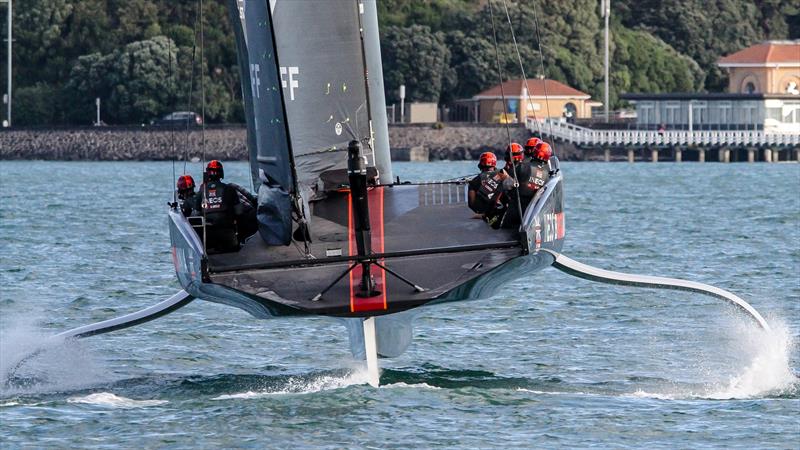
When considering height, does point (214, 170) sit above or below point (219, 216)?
above

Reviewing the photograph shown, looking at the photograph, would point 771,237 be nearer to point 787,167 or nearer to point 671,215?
point 671,215

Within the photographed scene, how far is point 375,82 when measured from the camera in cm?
1838

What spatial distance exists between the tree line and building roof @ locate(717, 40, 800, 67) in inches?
269

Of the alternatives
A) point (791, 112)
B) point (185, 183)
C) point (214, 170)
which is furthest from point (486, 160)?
point (791, 112)

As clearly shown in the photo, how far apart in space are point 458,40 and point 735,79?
56.9ft

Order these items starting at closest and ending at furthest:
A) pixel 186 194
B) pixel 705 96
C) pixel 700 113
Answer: pixel 186 194, pixel 705 96, pixel 700 113

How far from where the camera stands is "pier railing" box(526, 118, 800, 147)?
99.8 metres

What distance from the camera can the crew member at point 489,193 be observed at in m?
16.9

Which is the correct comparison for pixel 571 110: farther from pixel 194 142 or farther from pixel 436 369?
pixel 436 369

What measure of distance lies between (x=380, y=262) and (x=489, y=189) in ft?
6.22

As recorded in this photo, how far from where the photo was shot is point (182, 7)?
11081cm

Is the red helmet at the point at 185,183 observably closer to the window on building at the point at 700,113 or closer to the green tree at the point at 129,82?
the green tree at the point at 129,82

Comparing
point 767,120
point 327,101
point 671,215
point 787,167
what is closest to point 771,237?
point 671,215

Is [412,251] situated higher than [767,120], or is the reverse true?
[412,251]
